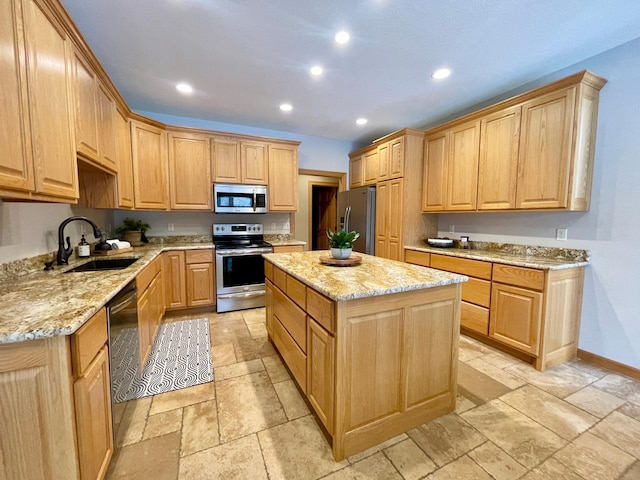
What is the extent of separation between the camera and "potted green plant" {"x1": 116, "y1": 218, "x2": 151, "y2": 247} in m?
3.51

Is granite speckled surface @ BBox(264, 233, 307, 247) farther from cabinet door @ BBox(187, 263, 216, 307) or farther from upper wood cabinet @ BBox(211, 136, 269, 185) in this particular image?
cabinet door @ BBox(187, 263, 216, 307)

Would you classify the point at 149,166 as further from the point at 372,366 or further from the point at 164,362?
the point at 372,366

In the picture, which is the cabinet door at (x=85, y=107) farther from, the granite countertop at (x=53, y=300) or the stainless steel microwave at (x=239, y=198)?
the stainless steel microwave at (x=239, y=198)

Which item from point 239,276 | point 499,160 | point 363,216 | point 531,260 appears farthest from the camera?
point 363,216

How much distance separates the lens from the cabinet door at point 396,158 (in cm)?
375

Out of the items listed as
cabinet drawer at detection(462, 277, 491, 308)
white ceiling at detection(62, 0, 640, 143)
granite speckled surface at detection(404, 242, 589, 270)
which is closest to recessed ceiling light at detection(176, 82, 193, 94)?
white ceiling at detection(62, 0, 640, 143)

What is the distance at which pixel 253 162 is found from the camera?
392 cm

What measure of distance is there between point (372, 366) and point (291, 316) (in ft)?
2.38

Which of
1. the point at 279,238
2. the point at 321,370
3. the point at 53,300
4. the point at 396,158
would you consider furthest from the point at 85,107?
the point at 396,158

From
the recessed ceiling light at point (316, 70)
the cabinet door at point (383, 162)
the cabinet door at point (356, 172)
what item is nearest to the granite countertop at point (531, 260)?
the cabinet door at point (383, 162)

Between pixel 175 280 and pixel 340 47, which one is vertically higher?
pixel 340 47

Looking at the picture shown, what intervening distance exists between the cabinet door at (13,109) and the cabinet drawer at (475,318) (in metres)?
3.27

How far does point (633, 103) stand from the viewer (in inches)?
84.8

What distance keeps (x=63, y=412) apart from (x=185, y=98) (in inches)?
→ 130
